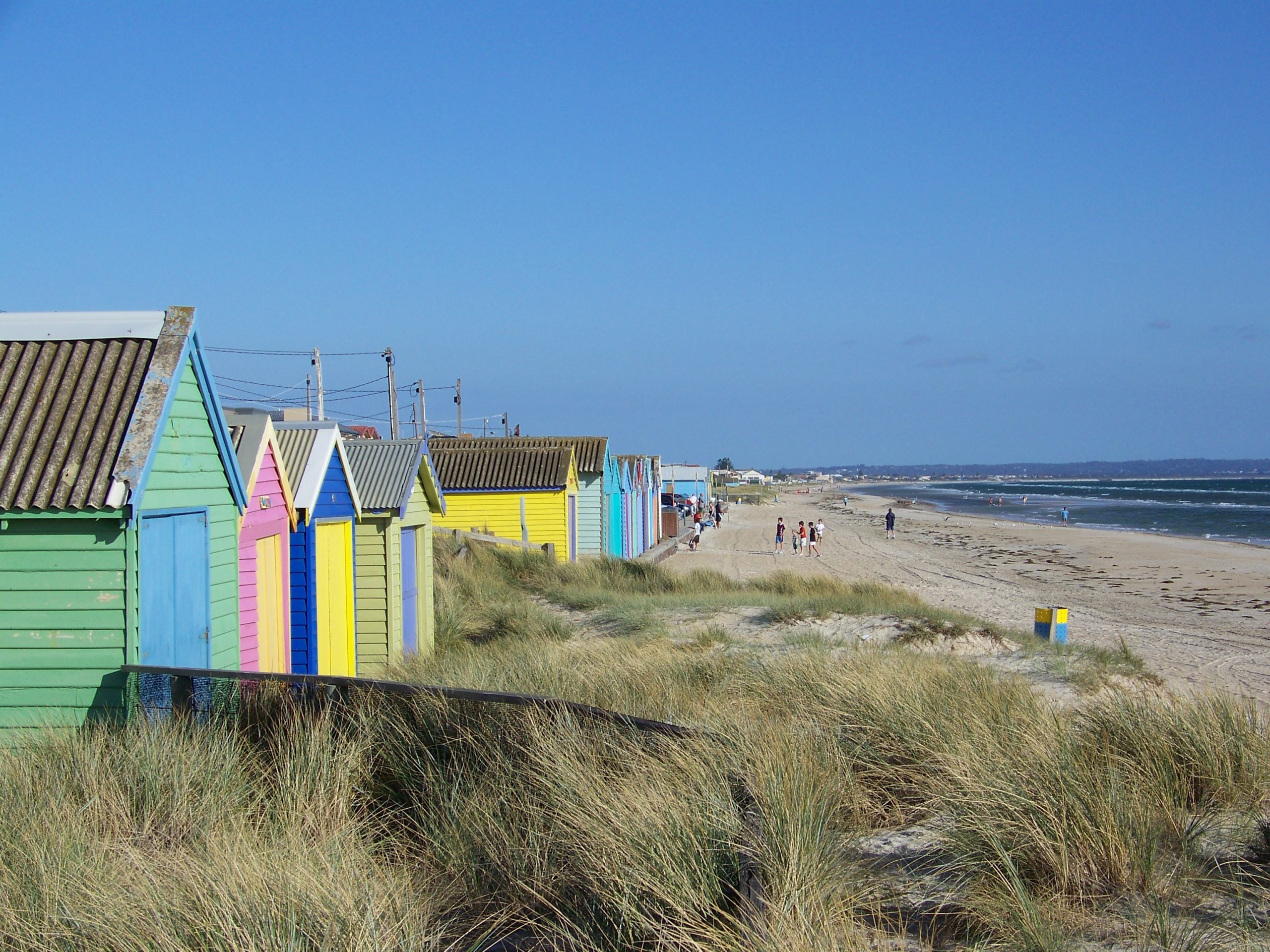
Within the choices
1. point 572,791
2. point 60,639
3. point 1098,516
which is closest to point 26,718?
point 60,639

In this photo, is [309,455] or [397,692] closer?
[397,692]

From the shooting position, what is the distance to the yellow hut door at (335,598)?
11.1 meters

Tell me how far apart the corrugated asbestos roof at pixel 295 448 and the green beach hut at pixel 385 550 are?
42.1 inches

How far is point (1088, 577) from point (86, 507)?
3332 centimetres

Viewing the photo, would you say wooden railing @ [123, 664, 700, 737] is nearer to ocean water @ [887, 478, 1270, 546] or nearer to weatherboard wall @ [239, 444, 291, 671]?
weatherboard wall @ [239, 444, 291, 671]

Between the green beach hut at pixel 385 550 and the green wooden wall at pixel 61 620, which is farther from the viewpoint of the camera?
the green beach hut at pixel 385 550

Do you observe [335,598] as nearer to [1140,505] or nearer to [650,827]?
[650,827]

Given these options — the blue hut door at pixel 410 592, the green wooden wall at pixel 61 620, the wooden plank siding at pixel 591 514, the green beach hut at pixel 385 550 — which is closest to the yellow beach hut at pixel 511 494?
the wooden plank siding at pixel 591 514

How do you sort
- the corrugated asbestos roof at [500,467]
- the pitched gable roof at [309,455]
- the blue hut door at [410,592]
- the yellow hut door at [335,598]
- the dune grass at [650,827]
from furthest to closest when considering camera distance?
the corrugated asbestos roof at [500,467]
the blue hut door at [410,592]
the yellow hut door at [335,598]
the pitched gable roof at [309,455]
the dune grass at [650,827]

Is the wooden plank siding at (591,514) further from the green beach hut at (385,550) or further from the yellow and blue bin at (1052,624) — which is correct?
the green beach hut at (385,550)

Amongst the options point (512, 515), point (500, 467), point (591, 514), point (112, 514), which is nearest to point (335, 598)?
point (112, 514)

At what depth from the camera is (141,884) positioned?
3812 millimetres

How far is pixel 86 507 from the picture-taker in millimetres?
6488

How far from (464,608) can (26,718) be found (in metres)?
10.2
